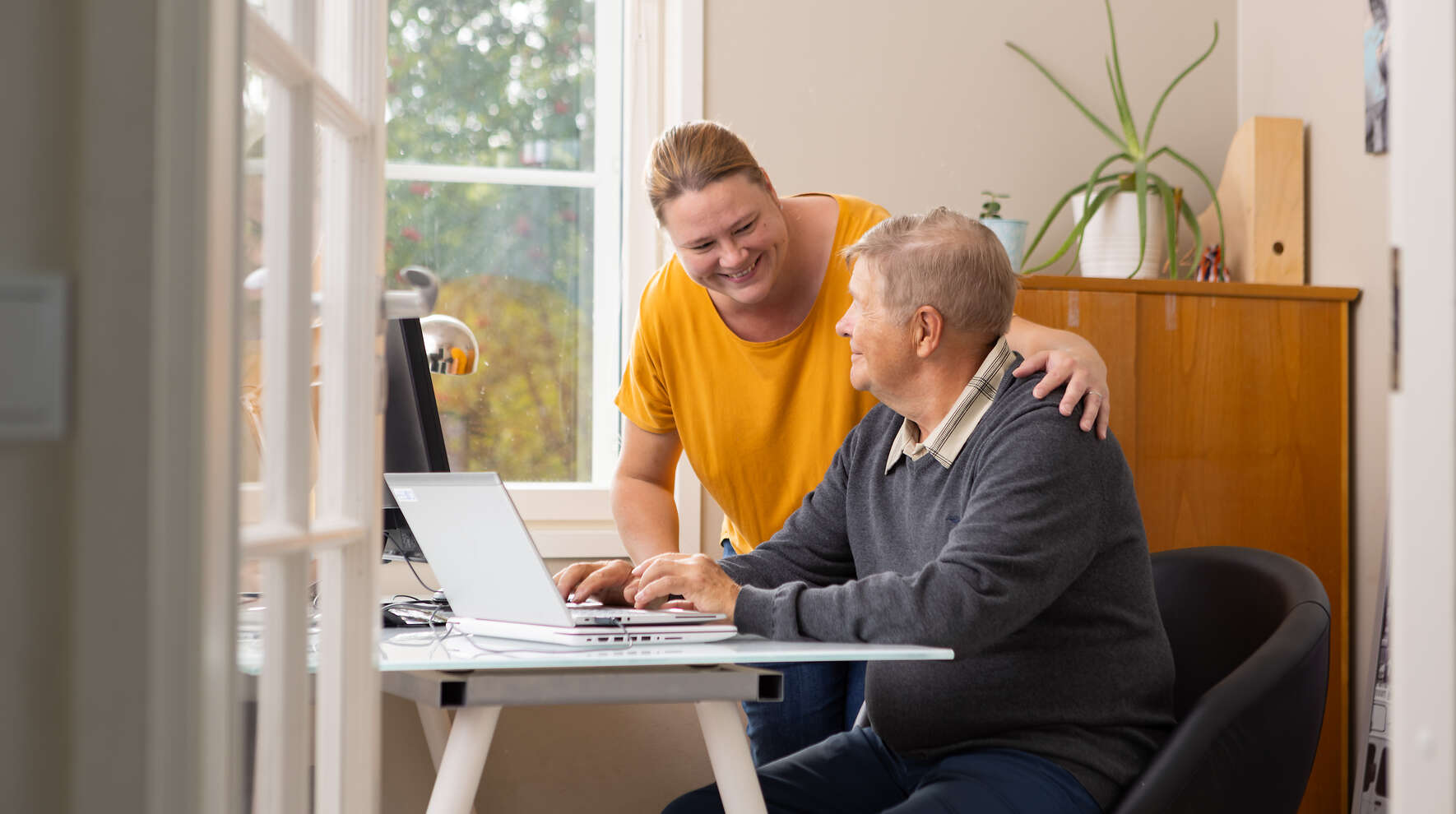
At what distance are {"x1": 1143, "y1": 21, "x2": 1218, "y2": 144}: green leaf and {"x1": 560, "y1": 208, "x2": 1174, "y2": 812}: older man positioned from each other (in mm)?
1357

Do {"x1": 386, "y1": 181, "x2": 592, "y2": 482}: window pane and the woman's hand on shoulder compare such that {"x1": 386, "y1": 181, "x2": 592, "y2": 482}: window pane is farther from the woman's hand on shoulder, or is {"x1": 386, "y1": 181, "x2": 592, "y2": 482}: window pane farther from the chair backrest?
the chair backrest

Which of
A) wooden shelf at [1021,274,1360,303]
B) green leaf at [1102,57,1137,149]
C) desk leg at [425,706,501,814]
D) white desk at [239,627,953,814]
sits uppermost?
green leaf at [1102,57,1137,149]

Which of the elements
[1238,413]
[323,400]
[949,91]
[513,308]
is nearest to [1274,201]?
[1238,413]

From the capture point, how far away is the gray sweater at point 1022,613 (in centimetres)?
128

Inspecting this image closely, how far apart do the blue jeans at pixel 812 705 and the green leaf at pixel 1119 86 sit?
1475mm

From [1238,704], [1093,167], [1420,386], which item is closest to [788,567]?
[1238,704]

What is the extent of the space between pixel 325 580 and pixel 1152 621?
0.95 m

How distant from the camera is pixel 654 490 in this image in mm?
2125

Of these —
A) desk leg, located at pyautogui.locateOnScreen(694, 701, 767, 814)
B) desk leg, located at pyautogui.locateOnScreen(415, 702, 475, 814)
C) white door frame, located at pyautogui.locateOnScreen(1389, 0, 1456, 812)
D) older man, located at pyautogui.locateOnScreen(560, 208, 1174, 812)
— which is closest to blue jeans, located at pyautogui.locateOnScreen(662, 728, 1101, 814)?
older man, located at pyautogui.locateOnScreen(560, 208, 1174, 812)

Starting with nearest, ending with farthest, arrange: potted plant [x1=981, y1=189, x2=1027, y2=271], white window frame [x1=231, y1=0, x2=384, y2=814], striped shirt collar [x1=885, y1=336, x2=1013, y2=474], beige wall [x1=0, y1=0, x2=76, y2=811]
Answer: beige wall [x1=0, y1=0, x2=76, y2=811]
white window frame [x1=231, y1=0, x2=384, y2=814]
striped shirt collar [x1=885, y1=336, x2=1013, y2=474]
potted plant [x1=981, y1=189, x2=1027, y2=271]

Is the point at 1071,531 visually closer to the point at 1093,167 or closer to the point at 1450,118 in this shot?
the point at 1450,118

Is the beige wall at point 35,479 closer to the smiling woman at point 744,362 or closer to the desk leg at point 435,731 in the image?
the smiling woman at point 744,362

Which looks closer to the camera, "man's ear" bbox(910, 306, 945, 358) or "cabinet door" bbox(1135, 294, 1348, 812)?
"man's ear" bbox(910, 306, 945, 358)

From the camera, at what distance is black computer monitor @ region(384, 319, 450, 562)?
1.61 meters
